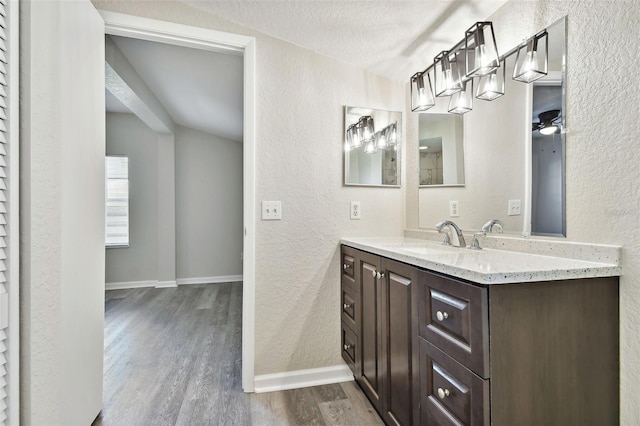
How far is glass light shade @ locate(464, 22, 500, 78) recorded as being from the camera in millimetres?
1480

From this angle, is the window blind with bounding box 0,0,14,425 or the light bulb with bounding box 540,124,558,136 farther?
the light bulb with bounding box 540,124,558,136

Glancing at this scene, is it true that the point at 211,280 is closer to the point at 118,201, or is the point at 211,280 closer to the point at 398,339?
the point at 118,201

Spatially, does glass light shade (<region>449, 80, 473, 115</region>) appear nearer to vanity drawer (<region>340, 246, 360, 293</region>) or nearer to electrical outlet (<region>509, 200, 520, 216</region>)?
electrical outlet (<region>509, 200, 520, 216</region>)

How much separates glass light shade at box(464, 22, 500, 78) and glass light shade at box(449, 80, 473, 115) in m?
0.17

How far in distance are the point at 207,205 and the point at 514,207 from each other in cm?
460

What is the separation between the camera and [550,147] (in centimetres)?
131

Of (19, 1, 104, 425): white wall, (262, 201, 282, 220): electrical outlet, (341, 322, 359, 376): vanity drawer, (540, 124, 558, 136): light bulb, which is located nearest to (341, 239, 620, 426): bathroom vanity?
(540, 124, 558, 136): light bulb

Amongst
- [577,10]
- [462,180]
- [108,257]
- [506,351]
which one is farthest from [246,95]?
[108,257]

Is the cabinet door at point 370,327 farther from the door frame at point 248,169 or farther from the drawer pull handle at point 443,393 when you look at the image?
the door frame at point 248,169

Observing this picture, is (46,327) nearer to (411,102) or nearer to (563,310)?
(563,310)

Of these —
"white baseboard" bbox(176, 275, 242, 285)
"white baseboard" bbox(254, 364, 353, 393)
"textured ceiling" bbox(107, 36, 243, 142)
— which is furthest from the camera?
"white baseboard" bbox(176, 275, 242, 285)

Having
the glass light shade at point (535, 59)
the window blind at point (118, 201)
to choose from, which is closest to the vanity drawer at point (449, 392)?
the glass light shade at point (535, 59)

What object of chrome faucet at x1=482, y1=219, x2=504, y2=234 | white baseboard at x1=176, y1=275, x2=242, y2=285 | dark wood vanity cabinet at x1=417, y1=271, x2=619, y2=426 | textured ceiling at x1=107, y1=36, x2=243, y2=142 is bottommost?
white baseboard at x1=176, y1=275, x2=242, y2=285

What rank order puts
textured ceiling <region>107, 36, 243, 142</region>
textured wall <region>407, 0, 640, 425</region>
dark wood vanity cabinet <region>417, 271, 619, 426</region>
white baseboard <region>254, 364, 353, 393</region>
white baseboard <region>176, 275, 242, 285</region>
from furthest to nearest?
white baseboard <region>176, 275, 242, 285</region>, textured ceiling <region>107, 36, 243, 142</region>, white baseboard <region>254, 364, 353, 393</region>, textured wall <region>407, 0, 640, 425</region>, dark wood vanity cabinet <region>417, 271, 619, 426</region>
